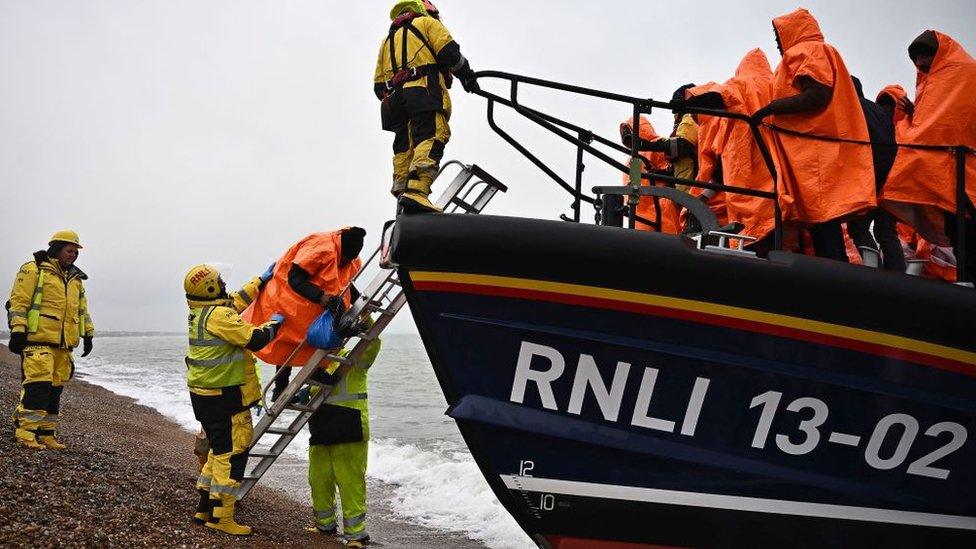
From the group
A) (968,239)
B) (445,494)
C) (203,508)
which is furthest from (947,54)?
(445,494)

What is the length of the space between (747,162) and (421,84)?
1624 millimetres

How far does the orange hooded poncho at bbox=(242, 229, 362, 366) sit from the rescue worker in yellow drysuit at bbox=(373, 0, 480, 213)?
44.9 inches

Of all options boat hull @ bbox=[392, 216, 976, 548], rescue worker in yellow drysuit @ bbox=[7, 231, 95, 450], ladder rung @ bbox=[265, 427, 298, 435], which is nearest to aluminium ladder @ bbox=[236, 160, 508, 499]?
ladder rung @ bbox=[265, 427, 298, 435]

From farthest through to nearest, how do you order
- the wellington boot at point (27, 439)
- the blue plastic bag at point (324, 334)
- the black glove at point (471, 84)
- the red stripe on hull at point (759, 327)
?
1. the wellington boot at point (27, 439)
2. the blue plastic bag at point (324, 334)
3. the black glove at point (471, 84)
4. the red stripe on hull at point (759, 327)

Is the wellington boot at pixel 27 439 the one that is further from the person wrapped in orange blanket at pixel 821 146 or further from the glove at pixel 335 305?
the person wrapped in orange blanket at pixel 821 146

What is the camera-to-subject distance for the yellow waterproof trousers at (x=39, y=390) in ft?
19.7

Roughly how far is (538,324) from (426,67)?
1609mm

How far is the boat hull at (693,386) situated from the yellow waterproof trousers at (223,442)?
7.39ft

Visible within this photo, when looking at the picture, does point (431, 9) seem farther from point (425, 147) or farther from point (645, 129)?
point (645, 129)

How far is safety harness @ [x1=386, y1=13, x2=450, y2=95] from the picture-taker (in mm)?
3836

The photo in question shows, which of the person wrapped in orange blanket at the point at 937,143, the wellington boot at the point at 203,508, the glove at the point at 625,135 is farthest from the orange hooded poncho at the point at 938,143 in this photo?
the wellington boot at the point at 203,508

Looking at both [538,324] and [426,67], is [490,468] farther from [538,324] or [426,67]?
[426,67]

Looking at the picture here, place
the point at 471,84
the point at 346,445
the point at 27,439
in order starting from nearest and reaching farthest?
the point at 471,84 < the point at 346,445 < the point at 27,439

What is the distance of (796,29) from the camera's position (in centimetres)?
335
